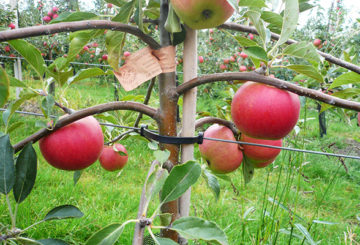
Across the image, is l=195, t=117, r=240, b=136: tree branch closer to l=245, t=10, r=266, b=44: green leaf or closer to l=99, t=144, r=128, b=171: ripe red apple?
l=245, t=10, r=266, b=44: green leaf

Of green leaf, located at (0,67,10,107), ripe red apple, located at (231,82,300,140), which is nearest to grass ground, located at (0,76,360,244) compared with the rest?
ripe red apple, located at (231,82,300,140)

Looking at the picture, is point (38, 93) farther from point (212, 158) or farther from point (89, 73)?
point (212, 158)

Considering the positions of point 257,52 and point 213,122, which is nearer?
point 257,52

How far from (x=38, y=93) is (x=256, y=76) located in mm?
376

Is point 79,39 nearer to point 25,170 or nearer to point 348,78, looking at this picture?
point 25,170

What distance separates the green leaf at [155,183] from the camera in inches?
15.8

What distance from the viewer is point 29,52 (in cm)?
50

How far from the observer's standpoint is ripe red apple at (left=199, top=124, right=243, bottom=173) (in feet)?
2.33

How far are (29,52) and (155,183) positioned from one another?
0.31 m

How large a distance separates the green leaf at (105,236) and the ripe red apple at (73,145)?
0.23 meters

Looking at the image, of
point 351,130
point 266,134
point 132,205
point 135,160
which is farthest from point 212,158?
point 351,130

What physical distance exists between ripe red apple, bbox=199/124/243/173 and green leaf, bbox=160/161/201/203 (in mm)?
313

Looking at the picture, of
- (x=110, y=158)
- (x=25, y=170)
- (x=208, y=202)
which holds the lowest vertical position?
(x=208, y=202)

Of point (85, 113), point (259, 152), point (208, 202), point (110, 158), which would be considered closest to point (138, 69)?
point (85, 113)
